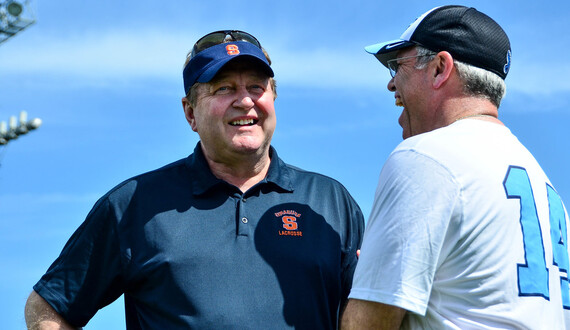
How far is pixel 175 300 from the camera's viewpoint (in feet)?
11.5

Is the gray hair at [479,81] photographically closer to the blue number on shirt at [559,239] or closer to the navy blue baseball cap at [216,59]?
the blue number on shirt at [559,239]

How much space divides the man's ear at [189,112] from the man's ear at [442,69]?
4.75 feet

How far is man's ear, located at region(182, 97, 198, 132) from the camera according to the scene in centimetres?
404

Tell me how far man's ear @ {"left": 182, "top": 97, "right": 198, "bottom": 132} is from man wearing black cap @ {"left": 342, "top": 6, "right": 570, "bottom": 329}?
60.2 inches

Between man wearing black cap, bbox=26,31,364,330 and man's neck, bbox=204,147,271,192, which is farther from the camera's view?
man's neck, bbox=204,147,271,192

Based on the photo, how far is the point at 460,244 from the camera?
2.64 m

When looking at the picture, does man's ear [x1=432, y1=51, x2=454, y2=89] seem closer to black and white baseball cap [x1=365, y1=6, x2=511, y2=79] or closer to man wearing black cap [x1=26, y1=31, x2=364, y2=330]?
black and white baseball cap [x1=365, y1=6, x2=511, y2=79]

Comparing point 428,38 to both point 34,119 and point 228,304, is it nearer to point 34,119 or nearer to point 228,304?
point 228,304

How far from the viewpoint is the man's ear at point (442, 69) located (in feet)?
10.0

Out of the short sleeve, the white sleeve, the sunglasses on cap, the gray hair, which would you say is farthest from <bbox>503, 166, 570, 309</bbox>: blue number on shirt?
the short sleeve

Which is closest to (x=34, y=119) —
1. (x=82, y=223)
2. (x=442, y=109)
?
(x=82, y=223)

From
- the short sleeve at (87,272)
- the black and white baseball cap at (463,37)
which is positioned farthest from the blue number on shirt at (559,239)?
the short sleeve at (87,272)

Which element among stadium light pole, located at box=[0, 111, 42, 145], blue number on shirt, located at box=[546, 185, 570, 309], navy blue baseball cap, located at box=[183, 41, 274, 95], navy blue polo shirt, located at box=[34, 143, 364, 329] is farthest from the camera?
stadium light pole, located at box=[0, 111, 42, 145]

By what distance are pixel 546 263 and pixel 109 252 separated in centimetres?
205
